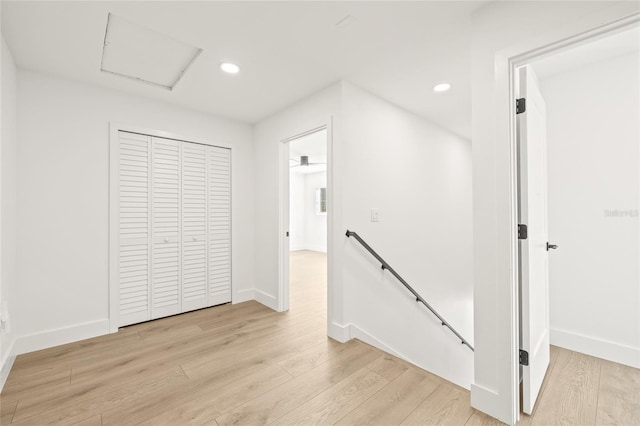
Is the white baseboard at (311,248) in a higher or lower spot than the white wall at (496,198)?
lower

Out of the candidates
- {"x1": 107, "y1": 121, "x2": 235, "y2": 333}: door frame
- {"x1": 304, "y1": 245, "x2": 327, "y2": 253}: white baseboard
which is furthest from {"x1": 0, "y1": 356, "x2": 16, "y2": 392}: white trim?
{"x1": 304, "y1": 245, "x2": 327, "y2": 253}: white baseboard

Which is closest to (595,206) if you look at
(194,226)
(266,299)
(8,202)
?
(266,299)

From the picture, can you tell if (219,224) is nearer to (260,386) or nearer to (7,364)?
(7,364)

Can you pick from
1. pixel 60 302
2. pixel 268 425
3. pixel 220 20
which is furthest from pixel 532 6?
pixel 60 302

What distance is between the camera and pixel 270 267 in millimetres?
3506

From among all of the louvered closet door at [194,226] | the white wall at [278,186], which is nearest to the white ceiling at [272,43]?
the white wall at [278,186]

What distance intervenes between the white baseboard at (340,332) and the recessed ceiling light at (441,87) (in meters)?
2.53

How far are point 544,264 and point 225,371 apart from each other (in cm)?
248

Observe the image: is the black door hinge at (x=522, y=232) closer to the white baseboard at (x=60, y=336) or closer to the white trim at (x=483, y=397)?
the white trim at (x=483, y=397)

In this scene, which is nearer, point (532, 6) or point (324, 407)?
point (532, 6)

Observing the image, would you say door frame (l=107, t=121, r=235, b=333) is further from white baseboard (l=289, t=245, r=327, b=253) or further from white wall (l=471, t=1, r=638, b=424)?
white baseboard (l=289, t=245, r=327, b=253)

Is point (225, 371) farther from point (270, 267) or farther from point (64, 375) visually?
point (270, 267)

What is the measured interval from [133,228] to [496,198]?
333 cm

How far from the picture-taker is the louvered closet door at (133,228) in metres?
2.86
